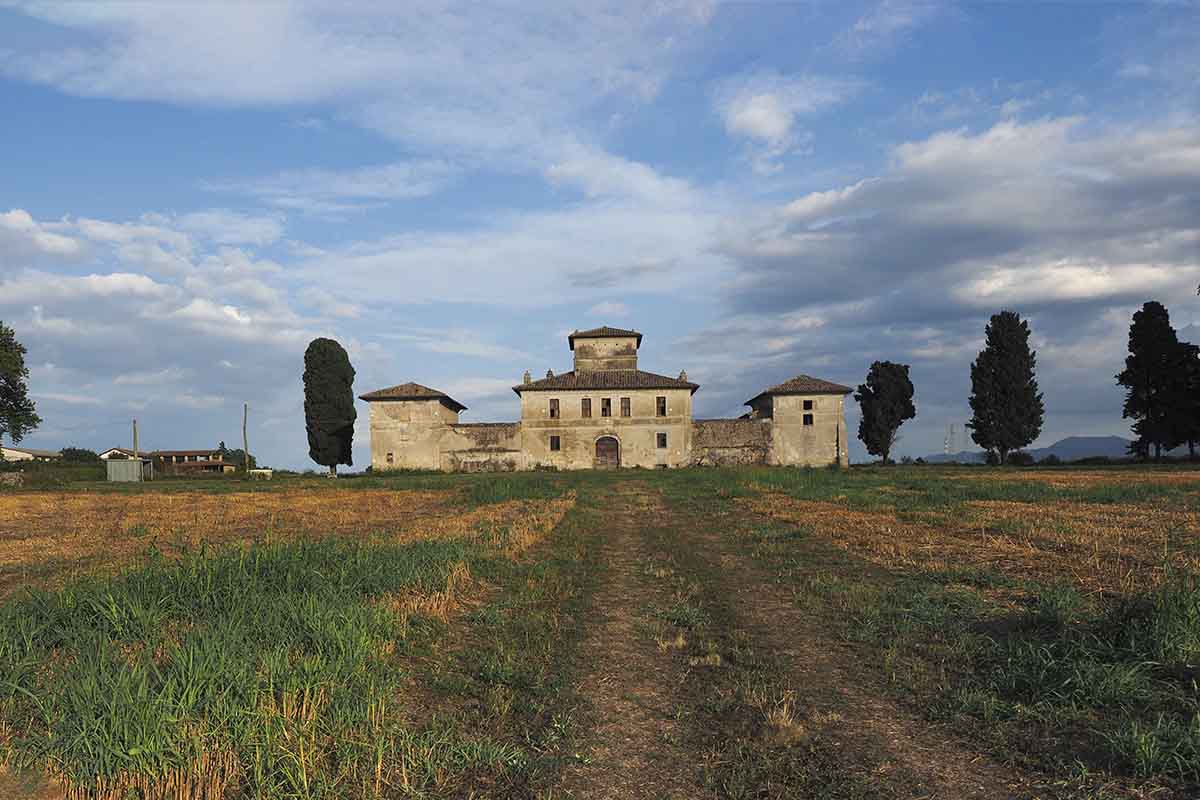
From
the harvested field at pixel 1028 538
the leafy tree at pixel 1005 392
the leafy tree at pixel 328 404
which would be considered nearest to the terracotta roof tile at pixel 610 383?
the leafy tree at pixel 328 404

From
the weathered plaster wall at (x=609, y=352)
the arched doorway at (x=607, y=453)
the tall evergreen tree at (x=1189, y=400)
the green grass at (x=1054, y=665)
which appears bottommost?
the green grass at (x=1054, y=665)

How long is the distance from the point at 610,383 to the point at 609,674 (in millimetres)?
54229

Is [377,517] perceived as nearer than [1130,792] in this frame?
No

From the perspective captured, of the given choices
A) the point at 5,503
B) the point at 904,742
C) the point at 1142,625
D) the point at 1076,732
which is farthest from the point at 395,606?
the point at 5,503

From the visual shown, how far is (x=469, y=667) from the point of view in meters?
6.51

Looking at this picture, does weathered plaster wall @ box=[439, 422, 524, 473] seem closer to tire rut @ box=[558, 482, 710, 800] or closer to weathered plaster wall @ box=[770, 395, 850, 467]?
weathered plaster wall @ box=[770, 395, 850, 467]

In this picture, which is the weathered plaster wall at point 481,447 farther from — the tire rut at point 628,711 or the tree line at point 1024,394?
the tire rut at point 628,711

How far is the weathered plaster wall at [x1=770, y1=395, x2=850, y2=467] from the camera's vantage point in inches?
2351

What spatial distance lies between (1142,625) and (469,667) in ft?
19.5

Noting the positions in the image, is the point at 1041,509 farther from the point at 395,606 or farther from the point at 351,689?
the point at 351,689

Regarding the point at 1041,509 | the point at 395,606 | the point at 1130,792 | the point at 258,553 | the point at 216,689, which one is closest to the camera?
the point at 1130,792

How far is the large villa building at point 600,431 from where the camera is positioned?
59.9 meters

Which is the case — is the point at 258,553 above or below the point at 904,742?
above

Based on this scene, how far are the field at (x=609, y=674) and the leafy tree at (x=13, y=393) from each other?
57014 millimetres
